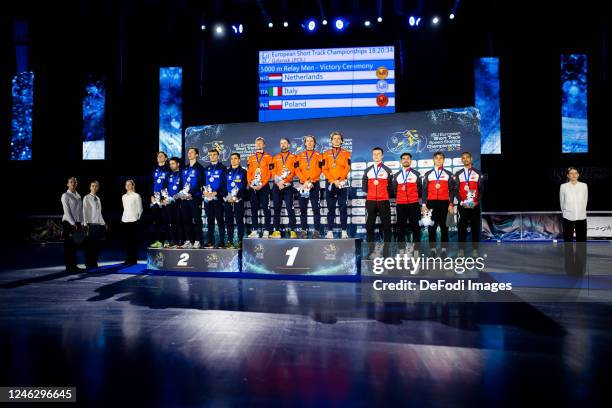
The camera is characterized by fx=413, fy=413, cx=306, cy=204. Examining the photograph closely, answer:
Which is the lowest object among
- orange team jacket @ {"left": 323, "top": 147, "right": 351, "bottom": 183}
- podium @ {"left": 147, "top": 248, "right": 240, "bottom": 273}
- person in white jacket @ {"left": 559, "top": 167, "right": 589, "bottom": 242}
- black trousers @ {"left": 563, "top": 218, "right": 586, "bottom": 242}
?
podium @ {"left": 147, "top": 248, "right": 240, "bottom": 273}

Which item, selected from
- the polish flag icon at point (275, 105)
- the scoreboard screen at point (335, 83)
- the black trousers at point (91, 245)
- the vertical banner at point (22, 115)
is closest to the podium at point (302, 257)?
the black trousers at point (91, 245)

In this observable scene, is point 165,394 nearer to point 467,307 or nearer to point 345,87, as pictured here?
point 467,307

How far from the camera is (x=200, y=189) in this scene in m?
7.55

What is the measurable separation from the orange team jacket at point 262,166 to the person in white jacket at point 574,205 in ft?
16.1

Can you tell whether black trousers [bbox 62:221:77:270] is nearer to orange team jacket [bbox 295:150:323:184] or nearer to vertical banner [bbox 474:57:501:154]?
orange team jacket [bbox 295:150:323:184]

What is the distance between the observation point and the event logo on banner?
299 inches

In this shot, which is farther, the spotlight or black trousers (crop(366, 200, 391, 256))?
the spotlight

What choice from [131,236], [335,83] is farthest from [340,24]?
[131,236]

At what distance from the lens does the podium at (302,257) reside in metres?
6.68

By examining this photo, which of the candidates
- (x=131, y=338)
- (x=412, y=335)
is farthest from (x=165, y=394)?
(x=412, y=335)

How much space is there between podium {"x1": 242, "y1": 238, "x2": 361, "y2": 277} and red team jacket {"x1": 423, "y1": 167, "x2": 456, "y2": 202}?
5.06 feet

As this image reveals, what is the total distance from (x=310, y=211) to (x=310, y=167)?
1609 mm

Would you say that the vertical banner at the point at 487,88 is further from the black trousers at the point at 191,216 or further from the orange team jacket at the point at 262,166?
the black trousers at the point at 191,216

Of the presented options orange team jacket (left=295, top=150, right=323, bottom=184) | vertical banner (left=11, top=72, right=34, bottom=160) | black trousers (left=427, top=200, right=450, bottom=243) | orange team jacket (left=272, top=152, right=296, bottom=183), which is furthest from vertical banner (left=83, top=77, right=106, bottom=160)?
black trousers (left=427, top=200, right=450, bottom=243)
